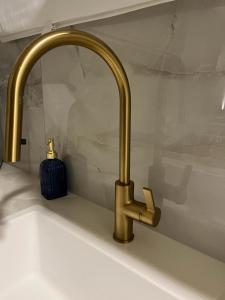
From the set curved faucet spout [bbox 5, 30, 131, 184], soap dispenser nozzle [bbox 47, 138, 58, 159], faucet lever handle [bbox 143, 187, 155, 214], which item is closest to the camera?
curved faucet spout [bbox 5, 30, 131, 184]

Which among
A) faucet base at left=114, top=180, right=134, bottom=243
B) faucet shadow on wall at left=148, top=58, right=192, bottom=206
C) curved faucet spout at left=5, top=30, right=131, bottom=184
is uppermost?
curved faucet spout at left=5, top=30, right=131, bottom=184

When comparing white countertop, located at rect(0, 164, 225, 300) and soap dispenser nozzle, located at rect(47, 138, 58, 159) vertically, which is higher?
soap dispenser nozzle, located at rect(47, 138, 58, 159)

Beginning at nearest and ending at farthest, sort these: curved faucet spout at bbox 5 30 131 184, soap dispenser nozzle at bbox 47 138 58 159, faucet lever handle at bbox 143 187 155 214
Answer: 1. curved faucet spout at bbox 5 30 131 184
2. faucet lever handle at bbox 143 187 155 214
3. soap dispenser nozzle at bbox 47 138 58 159

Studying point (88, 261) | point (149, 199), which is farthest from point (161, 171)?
point (88, 261)

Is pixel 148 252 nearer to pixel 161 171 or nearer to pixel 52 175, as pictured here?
pixel 161 171

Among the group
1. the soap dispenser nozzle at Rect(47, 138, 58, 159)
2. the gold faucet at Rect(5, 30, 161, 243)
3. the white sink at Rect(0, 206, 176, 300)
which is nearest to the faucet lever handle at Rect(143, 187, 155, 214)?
the gold faucet at Rect(5, 30, 161, 243)

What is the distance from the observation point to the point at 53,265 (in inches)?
25.1

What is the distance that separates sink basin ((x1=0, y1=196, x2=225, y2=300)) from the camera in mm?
461

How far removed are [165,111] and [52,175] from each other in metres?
0.34

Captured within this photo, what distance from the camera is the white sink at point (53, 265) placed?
0.52m

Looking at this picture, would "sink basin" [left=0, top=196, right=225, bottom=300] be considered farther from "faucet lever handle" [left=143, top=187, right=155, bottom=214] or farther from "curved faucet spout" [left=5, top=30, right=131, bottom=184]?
"curved faucet spout" [left=5, top=30, right=131, bottom=184]

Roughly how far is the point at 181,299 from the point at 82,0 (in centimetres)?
50

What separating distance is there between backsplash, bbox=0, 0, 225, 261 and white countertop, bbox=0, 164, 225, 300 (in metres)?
0.03

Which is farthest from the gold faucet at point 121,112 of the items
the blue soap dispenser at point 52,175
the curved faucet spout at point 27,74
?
the blue soap dispenser at point 52,175
